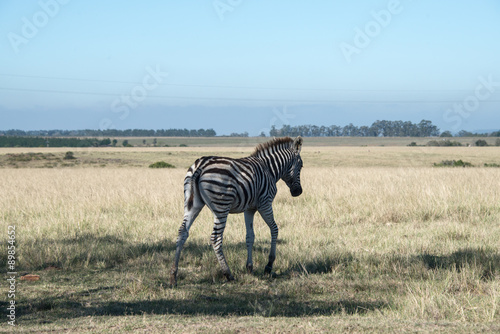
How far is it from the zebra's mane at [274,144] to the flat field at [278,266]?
6.37 feet

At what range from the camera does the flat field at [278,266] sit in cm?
536

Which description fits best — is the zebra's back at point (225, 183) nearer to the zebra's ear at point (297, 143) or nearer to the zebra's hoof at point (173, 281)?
the zebra's hoof at point (173, 281)

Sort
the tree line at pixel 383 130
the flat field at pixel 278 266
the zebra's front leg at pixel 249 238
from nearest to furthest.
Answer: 1. the flat field at pixel 278 266
2. the zebra's front leg at pixel 249 238
3. the tree line at pixel 383 130

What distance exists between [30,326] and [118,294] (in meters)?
1.65

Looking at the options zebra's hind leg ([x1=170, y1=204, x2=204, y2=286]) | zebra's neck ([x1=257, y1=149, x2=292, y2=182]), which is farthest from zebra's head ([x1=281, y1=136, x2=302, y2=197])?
zebra's hind leg ([x1=170, y1=204, x2=204, y2=286])

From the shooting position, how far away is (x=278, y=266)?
8.26 m

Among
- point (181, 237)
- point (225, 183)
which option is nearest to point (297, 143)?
point (225, 183)

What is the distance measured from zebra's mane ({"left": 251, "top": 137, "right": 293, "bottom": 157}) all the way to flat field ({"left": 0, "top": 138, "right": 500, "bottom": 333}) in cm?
194

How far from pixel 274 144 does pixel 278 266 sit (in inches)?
86.4

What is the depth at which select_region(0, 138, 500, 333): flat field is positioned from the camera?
536 cm

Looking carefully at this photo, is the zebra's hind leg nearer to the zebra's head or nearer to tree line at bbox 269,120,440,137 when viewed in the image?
the zebra's head

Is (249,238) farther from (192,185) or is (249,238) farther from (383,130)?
(383,130)

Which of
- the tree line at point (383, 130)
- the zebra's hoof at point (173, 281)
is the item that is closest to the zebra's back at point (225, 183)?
the zebra's hoof at point (173, 281)

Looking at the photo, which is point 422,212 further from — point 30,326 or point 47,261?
point 30,326
